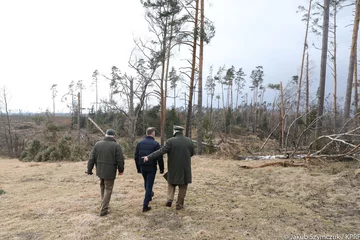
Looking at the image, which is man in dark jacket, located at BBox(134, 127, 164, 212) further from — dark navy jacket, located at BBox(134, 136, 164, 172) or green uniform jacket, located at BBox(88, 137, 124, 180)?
green uniform jacket, located at BBox(88, 137, 124, 180)

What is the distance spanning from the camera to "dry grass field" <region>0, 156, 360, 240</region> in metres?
4.41

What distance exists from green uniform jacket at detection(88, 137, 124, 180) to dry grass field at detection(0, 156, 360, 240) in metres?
0.90

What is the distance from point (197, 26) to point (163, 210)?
11350mm

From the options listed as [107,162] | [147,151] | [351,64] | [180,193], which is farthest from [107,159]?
[351,64]

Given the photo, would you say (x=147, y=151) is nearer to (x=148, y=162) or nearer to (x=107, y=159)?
(x=148, y=162)

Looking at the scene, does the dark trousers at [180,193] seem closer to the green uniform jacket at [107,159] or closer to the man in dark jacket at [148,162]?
the man in dark jacket at [148,162]

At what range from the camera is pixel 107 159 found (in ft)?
16.8

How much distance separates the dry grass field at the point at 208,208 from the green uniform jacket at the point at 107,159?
2.94 feet

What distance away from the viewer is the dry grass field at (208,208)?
441 cm

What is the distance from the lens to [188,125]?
Answer: 50.0 feet

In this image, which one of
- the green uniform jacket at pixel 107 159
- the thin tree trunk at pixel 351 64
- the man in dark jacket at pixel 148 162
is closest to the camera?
the green uniform jacket at pixel 107 159

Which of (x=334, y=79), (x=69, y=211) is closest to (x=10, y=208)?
(x=69, y=211)

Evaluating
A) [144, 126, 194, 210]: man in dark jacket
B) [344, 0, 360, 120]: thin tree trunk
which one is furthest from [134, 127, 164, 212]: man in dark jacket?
[344, 0, 360, 120]: thin tree trunk

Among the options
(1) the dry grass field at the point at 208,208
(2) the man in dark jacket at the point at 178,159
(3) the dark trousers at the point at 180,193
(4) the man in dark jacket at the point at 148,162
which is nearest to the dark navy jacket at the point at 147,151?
(4) the man in dark jacket at the point at 148,162
